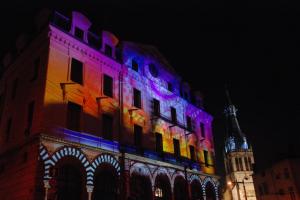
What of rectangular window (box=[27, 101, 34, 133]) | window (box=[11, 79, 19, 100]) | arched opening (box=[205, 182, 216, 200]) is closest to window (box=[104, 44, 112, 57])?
window (box=[11, 79, 19, 100])

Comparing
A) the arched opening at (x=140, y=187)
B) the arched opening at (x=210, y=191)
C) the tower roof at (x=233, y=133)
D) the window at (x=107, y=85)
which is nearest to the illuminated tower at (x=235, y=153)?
the tower roof at (x=233, y=133)

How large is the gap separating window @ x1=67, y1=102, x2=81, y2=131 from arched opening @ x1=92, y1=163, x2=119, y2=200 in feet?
11.8

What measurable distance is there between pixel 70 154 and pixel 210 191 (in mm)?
20503

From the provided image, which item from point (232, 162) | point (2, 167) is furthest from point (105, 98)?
point (232, 162)

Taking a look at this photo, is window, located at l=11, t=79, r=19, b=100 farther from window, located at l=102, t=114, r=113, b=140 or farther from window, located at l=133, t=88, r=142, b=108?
window, located at l=133, t=88, r=142, b=108

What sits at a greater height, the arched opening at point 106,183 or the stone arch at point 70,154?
the stone arch at point 70,154

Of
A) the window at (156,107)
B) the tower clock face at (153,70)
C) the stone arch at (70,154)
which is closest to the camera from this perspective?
the stone arch at (70,154)

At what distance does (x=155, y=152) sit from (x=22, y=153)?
40.2 feet

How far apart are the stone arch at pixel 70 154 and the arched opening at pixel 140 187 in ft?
17.0

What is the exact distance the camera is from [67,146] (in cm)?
1872

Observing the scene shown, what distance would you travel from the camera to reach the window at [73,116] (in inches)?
796

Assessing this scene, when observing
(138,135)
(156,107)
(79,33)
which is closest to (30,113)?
(79,33)

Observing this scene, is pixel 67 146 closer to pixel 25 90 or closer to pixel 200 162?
pixel 25 90

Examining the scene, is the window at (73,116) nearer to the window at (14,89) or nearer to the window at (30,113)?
the window at (30,113)
